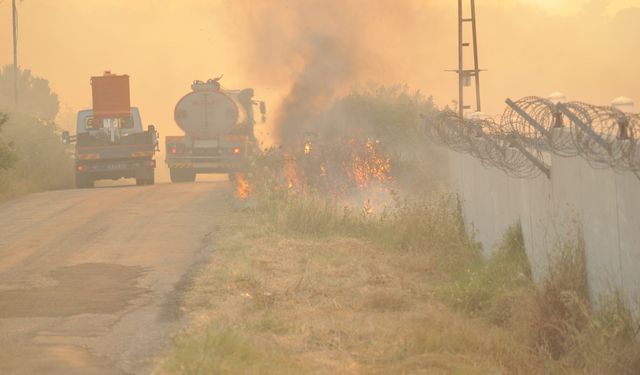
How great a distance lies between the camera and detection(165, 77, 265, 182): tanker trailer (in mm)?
39062

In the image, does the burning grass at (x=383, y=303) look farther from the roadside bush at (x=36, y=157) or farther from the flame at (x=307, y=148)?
the roadside bush at (x=36, y=157)

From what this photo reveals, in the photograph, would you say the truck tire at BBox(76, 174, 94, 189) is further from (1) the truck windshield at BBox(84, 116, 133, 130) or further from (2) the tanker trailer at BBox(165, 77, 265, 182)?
(2) the tanker trailer at BBox(165, 77, 265, 182)

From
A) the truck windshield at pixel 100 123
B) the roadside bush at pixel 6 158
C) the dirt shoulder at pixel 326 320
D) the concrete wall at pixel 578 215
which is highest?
the truck windshield at pixel 100 123

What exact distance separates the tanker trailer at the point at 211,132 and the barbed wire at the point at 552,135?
21393 millimetres

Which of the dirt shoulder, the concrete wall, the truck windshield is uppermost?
the truck windshield

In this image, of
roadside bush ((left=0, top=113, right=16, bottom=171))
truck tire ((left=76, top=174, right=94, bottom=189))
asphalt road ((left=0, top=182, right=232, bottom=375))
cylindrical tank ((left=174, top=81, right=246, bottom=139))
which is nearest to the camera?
asphalt road ((left=0, top=182, right=232, bottom=375))

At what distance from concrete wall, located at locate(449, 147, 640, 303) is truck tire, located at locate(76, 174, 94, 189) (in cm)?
2131

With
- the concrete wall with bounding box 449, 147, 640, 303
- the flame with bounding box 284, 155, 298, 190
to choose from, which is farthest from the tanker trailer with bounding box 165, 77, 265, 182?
the concrete wall with bounding box 449, 147, 640, 303

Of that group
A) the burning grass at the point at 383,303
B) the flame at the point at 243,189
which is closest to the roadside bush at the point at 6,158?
the flame at the point at 243,189

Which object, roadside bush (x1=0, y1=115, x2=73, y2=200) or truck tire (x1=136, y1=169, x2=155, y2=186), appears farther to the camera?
truck tire (x1=136, y1=169, x2=155, y2=186)

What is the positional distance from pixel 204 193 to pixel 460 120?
578 inches

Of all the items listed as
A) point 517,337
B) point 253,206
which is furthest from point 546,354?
point 253,206

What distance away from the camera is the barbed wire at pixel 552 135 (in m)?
8.71

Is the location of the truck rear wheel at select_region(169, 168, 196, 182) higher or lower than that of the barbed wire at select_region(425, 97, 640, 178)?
lower
